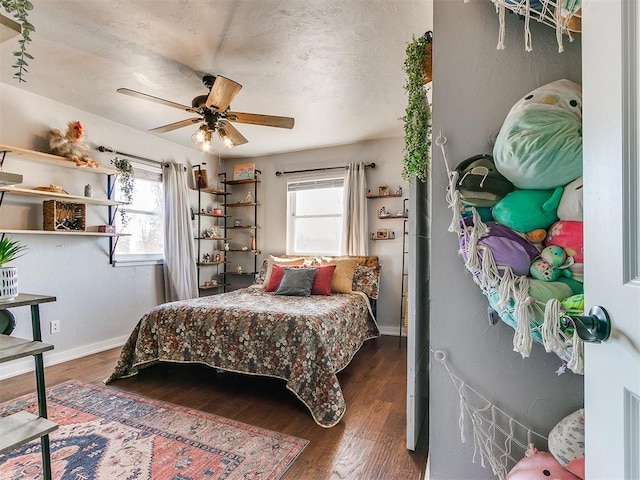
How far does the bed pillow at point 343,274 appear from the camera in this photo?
11.4ft

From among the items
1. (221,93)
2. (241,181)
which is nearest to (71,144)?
(221,93)

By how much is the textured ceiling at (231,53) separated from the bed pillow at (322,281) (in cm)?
163

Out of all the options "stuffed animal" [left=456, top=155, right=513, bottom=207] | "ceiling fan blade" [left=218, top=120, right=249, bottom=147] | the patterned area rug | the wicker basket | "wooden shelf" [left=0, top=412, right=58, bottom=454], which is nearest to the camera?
"stuffed animal" [left=456, top=155, right=513, bottom=207]

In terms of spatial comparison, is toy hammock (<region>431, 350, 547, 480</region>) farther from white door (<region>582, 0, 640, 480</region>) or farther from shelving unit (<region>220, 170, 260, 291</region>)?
shelving unit (<region>220, 170, 260, 291</region>)

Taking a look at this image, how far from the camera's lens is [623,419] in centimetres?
56

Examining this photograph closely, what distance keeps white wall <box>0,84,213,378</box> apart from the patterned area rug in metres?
1.01

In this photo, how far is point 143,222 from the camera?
12.6ft

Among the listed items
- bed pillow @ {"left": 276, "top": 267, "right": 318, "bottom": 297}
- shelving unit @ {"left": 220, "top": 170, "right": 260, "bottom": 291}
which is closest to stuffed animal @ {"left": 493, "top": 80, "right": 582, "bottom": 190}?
bed pillow @ {"left": 276, "top": 267, "right": 318, "bottom": 297}

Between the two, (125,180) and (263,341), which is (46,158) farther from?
(263,341)

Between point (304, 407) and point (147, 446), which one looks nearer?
point (147, 446)

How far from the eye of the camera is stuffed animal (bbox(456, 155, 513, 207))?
3.26 feet

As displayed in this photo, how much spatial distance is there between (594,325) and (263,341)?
1.97 metres

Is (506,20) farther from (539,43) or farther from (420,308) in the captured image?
(420,308)

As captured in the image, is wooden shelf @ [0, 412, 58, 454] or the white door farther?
wooden shelf @ [0, 412, 58, 454]
